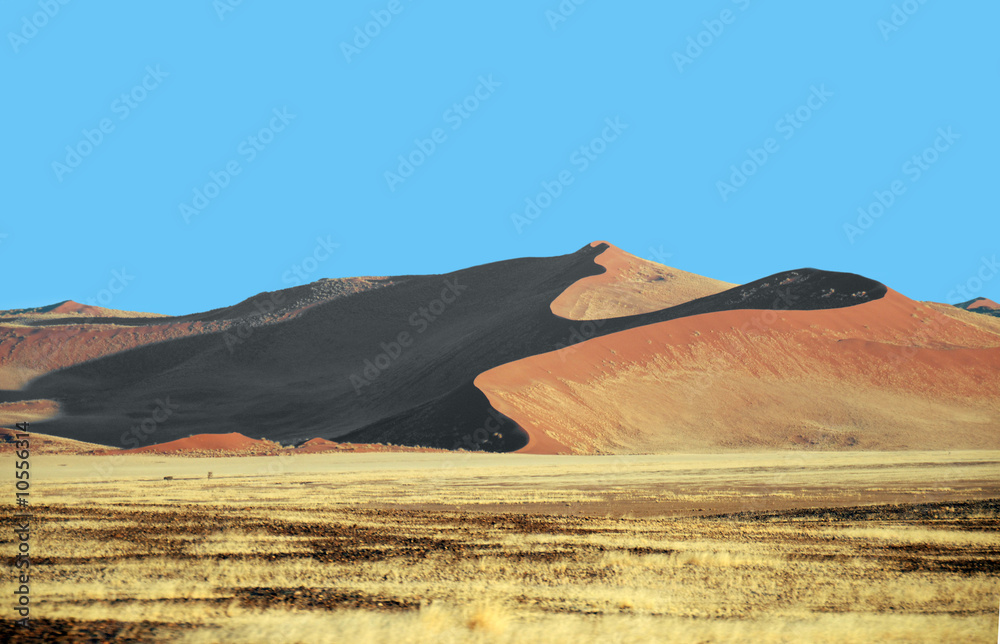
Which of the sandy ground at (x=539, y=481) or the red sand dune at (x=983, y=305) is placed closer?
the sandy ground at (x=539, y=481)

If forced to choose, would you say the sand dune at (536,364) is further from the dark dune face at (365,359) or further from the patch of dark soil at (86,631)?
the patch of dark soil at (86,631)

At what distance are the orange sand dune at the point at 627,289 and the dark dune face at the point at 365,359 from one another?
177 cm

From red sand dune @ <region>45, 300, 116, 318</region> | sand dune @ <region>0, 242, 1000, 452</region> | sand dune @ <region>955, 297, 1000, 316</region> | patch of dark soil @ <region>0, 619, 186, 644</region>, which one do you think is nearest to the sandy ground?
sand dune @ <region>0, 242, 1000, 452</region>

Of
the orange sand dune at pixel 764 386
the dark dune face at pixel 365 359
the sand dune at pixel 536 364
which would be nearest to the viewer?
the orange sand dune at pixel 764 386

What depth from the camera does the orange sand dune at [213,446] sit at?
5112 cm

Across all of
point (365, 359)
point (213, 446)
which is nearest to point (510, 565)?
point (213, 446)

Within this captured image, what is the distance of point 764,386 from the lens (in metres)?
63.5

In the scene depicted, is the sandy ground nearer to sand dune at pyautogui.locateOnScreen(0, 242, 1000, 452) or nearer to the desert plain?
Result: the desert plain

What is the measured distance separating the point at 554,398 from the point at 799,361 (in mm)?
19685

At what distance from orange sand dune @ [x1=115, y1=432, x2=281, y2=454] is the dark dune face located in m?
7.10

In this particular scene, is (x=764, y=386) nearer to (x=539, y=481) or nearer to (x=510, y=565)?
(x=539, y=481)

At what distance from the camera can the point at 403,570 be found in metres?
13.5

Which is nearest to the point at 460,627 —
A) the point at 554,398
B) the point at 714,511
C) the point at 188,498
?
the point at 714,511

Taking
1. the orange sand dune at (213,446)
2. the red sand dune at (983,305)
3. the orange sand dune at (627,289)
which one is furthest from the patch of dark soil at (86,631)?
the red sand dune at (983,305)
